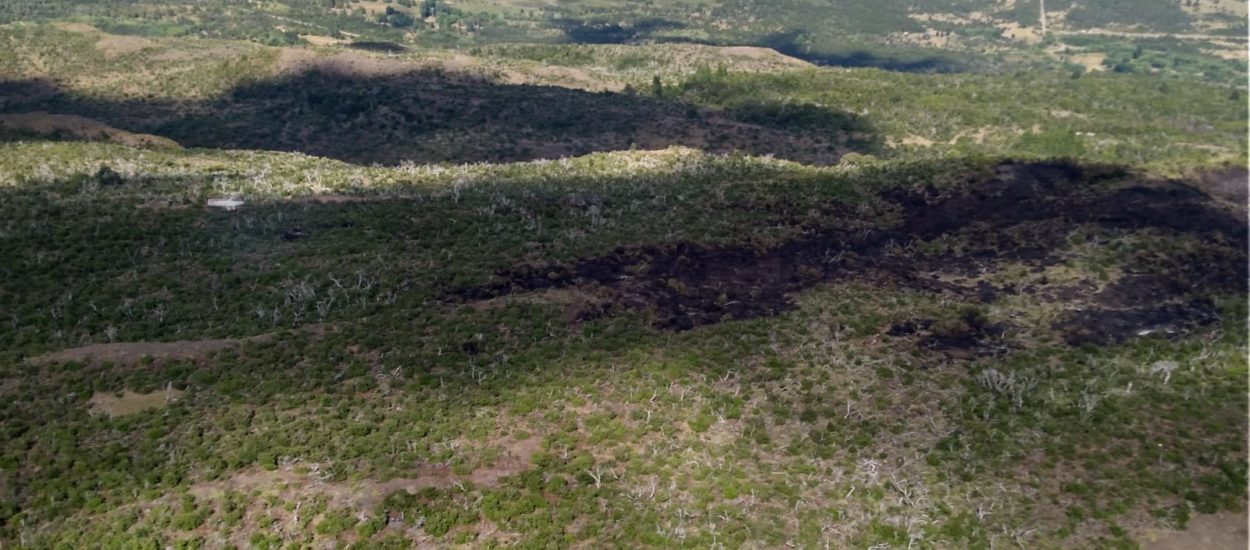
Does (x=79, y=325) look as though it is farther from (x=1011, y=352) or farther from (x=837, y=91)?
(x=837, y=91)

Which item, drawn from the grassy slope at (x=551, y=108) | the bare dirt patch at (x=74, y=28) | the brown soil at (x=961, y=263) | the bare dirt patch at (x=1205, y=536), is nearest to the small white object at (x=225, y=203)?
the brown soil at (x=961, y=263)

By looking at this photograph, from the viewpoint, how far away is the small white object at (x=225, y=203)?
73.8m

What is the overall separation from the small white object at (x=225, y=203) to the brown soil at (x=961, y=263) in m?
27.4

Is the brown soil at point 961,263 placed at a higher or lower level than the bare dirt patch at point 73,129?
lower

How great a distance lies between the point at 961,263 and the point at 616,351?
31799 millimetres

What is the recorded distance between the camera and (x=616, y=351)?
5222 cm

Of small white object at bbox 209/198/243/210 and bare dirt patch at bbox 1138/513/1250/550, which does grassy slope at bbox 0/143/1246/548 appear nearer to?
bare dirt patch at bbox 1138/513/1250/550

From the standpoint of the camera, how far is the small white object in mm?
73812

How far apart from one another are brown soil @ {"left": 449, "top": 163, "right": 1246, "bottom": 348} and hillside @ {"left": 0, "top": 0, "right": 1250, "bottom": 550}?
359 mm

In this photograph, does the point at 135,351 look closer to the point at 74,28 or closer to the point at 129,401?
the point at 129,401

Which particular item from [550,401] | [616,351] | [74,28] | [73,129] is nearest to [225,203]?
[616,351]

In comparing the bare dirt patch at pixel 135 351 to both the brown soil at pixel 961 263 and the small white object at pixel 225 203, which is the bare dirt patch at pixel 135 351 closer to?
the brown soil at pixel 961 263

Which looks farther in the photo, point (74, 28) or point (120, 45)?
point (74, 28)

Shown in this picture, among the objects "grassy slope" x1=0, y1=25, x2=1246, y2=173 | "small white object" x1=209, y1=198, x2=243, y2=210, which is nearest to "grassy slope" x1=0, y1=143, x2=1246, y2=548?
"small white object" x1=209, y1=198, x2=243, y2=210
